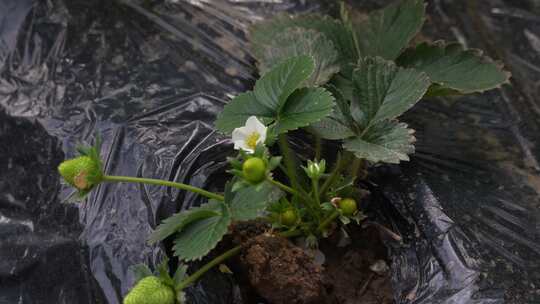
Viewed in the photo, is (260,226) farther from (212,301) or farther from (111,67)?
(111,67)

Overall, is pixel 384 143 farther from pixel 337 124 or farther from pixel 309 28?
pixel 309 28

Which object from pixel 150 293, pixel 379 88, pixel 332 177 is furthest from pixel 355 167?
pixel 150 293

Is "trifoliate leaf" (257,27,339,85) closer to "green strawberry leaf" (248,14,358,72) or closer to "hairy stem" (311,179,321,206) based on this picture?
"green strawberry leaf" (248,14,358,72)

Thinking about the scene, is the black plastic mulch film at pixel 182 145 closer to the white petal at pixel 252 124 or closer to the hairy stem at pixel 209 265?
the hairy stem at pixel 209 265

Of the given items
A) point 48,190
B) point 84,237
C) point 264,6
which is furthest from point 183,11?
point 84,237

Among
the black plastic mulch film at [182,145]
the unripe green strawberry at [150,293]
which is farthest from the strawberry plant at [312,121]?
the black plastic mulch film at [182,145]

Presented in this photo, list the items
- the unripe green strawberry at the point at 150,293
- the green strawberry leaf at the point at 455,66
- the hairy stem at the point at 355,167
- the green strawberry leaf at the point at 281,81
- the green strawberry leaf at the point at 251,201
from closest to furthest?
the unripe green strawberry at the point at 150,293 → the green strawberry leaf at the point at 251,201 → the green strawberry leaf at the point at 281,81 → the hairy stem at the point at 355,167 → the green strawberry leaf at the point at 455,66
